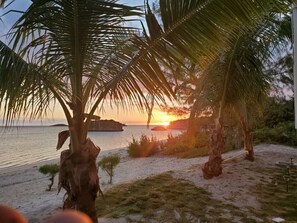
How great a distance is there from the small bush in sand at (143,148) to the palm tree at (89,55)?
12845 millimetres

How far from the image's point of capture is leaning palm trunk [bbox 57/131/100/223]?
145 inches

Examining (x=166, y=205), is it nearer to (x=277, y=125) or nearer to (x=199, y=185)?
(x=199, y=185)

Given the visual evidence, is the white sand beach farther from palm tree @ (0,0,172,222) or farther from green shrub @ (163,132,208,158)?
green shrub @ (163,132,208,158)

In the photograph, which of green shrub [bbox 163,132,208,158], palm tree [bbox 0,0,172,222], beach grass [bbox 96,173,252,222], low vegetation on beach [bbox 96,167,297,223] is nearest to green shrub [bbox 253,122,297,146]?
green shrub [bbox 163,132,208,158]

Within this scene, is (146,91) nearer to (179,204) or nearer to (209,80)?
(179,204)

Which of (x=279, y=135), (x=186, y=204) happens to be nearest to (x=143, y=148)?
(x=279, y=135)

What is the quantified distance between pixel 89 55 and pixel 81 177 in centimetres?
146

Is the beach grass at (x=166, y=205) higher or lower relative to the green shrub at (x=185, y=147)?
lower

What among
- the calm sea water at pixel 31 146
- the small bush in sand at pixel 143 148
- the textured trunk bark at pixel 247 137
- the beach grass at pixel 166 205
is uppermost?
the textured trunk bark at pixel 247 137

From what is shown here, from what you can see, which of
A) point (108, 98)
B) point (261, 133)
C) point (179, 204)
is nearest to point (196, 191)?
point (179, 204)

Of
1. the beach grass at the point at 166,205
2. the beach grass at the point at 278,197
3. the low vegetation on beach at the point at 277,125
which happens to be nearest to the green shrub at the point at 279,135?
the low vegetation on beach at the point at 277,125

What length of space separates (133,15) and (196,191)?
4.62 metres

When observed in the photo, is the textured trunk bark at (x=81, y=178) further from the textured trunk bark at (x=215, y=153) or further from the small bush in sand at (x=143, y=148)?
the small bush in sand at (x=143, y=148)

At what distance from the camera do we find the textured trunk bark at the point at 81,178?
3.69 meters
